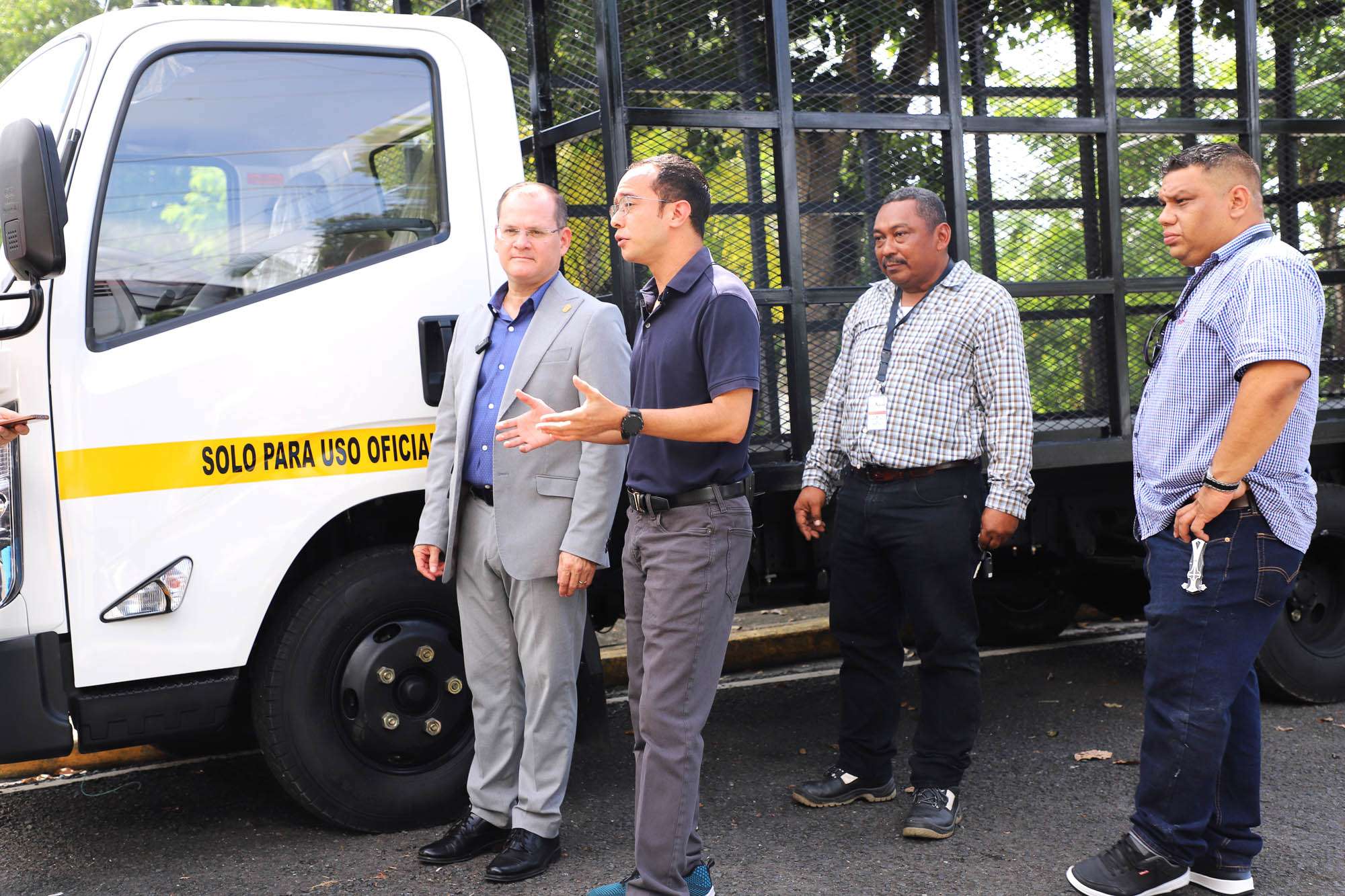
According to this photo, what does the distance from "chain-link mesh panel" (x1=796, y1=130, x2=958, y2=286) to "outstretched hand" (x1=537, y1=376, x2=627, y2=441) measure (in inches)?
58.9

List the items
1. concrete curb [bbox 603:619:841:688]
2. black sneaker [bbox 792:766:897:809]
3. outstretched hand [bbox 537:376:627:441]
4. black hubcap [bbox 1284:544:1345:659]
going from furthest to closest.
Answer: concrete curb [bbox 603:619:841:688] < black hubcap [bbox 1284:544:1345:659] < black sneaker [bbox 792:766:897:809] < outstretched hand [bbox 537:376:627:441]

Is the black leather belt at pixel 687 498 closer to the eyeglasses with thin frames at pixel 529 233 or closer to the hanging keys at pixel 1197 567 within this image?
the eyeglasses with thin frames at pixel 529 233

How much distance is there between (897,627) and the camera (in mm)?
4051

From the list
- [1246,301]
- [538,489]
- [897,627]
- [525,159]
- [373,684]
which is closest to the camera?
[1246,301]

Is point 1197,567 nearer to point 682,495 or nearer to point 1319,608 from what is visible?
point 682,495

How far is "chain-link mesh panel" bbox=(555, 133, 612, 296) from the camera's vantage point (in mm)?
4004

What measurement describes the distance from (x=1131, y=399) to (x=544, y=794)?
2414mm

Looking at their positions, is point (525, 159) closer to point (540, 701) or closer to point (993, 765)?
point (540, 701)

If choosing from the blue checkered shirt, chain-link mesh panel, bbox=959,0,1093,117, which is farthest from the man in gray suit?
chain-link mesh panel, bbox=959,0,1093,117

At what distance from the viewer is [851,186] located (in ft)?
13.9

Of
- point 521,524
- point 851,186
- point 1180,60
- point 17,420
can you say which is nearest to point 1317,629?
point 1180,60

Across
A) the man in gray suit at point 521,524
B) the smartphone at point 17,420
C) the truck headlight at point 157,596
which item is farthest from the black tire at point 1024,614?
the smartphone at point 17,420

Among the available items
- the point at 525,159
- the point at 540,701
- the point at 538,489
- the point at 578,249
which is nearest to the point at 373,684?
the point at 540,701

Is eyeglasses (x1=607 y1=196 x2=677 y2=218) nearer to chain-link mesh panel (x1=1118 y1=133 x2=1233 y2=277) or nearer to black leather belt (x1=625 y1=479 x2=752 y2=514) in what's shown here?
black leather belt (x1=625 y1=479 x2=752 y2=514)
